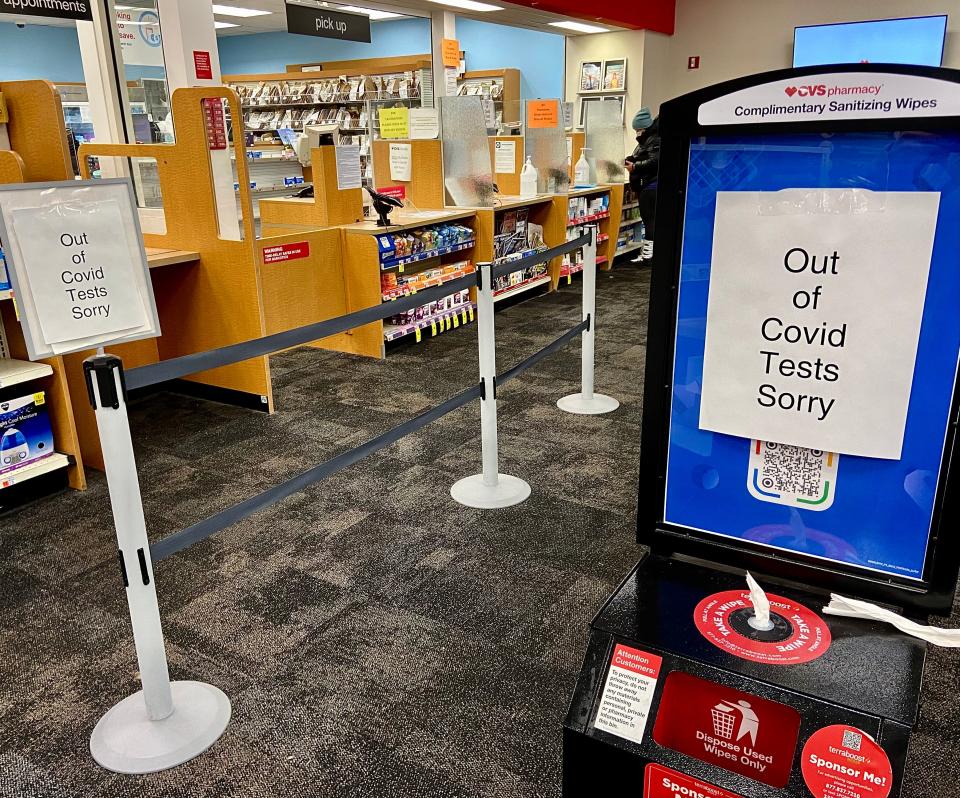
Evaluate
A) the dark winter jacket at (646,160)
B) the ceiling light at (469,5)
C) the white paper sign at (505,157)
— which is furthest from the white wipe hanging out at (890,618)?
the ceiling light at (469,5)

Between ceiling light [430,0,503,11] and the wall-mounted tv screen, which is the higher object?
ceiling light [430,0,503,11]

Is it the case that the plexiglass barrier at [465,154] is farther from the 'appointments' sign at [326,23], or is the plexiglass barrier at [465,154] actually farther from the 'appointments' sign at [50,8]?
the 'appointments' sign at [50,8]

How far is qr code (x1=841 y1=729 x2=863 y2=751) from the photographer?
1125 mm

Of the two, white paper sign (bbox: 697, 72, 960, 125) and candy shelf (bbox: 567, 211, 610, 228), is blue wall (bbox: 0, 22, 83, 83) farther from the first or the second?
white paper sign (bbox: 697, 72, 960, 125)

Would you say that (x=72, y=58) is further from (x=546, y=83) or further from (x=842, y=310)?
(x=842, y=310)

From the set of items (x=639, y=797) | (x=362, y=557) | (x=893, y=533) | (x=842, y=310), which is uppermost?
(x=842, y=310)

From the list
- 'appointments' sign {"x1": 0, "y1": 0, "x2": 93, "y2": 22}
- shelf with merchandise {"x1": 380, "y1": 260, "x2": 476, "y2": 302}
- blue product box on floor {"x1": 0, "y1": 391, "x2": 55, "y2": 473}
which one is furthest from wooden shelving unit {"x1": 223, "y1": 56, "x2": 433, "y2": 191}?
blue product box on floor {"x1": 0, "y1": 391, "x2": 55, "y2": 473}

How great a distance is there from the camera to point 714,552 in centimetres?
154

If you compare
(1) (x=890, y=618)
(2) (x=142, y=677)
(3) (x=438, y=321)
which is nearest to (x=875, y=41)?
(3) (x=438, y=321)

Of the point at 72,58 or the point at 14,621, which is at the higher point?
the point at 72,58

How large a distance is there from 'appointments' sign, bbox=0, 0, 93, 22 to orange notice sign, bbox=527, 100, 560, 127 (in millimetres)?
3825

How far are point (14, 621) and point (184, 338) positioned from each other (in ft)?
7.72

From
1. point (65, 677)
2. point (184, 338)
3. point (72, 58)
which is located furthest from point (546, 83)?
point (65, 677)

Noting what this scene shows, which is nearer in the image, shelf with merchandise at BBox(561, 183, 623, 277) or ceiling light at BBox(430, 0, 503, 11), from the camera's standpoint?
ceiling light at BBox(430, 0, 503, 11)
